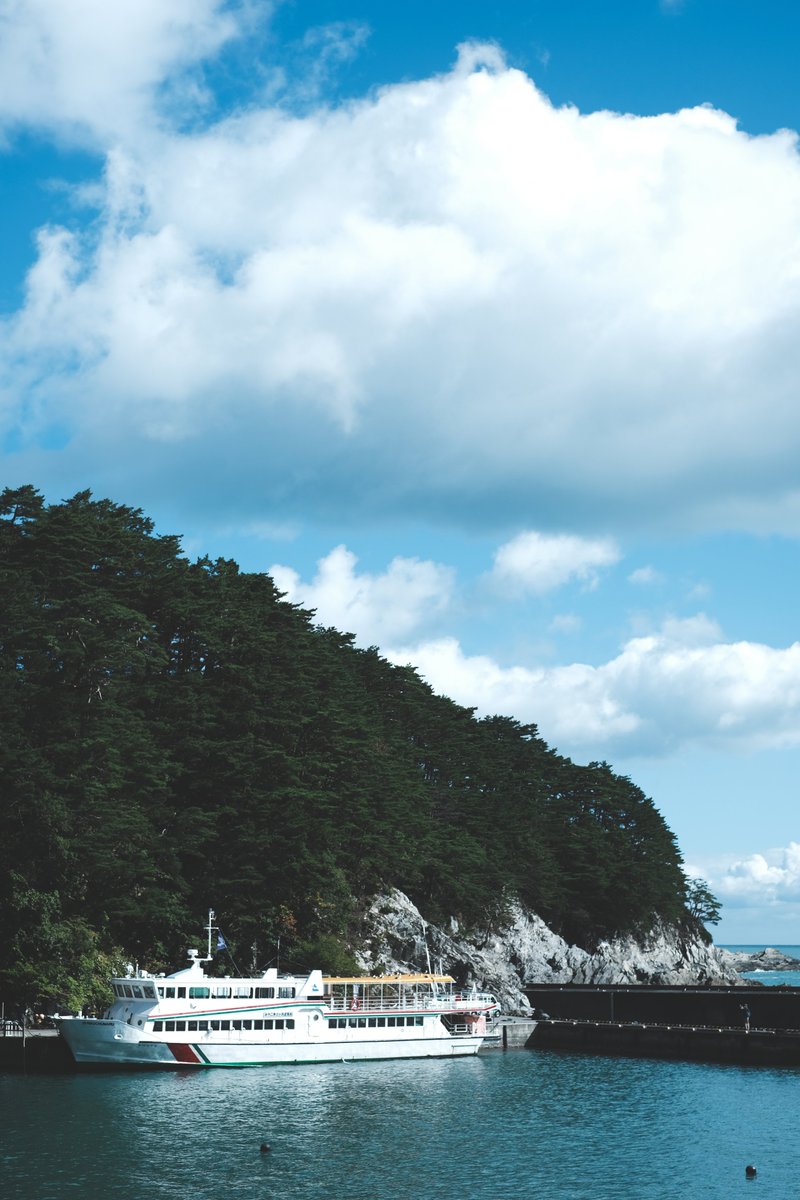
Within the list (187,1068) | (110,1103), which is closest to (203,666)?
(187,1068)

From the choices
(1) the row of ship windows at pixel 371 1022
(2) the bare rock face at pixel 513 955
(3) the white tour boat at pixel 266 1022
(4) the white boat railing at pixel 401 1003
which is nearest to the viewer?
(3) the white tour boat at pixel 266 1022

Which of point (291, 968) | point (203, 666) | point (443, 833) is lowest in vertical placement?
point (291, 968)

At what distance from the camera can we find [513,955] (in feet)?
413

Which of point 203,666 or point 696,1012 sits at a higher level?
point 203,666

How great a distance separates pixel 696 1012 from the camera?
3809 inches

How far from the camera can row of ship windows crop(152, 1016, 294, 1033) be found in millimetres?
75062

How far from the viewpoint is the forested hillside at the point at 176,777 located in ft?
251

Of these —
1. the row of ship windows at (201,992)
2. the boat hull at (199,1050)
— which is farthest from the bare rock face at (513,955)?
the row of ship windows at (201,992)

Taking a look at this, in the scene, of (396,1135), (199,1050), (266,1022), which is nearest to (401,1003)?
(266,1022)

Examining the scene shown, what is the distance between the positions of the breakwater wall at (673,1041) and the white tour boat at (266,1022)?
1042 cm

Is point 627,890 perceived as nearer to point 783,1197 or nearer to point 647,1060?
point 647,1060

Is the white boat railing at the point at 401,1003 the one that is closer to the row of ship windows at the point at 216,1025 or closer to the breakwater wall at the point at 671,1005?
the row of ship windows at the point at 216,1025

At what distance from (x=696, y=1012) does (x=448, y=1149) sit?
50163mm

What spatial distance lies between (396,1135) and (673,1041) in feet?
135
